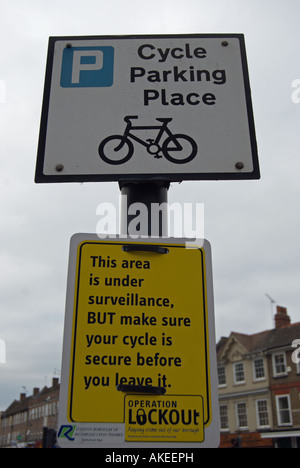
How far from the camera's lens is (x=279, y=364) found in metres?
30.8

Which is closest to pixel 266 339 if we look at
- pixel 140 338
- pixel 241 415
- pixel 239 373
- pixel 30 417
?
pixel 239 373

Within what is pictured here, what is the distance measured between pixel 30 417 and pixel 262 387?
52.4m

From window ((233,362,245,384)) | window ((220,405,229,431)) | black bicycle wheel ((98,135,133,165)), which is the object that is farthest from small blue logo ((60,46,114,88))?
window ((220,405,229,431))

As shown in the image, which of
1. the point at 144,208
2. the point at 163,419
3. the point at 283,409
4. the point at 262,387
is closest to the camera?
the point at 163,419

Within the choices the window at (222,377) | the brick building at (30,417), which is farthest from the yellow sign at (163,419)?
the brick building at (30,417)

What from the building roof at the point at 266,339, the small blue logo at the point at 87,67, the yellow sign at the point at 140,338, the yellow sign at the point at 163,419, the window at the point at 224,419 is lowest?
the yellow sign at the point at 163,419

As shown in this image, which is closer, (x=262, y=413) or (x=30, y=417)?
(x=262, y=413)

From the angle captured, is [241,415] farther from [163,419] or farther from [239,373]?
[163,419]

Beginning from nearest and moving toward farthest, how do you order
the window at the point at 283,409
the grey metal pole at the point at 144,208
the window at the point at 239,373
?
the grey metal pole at the point at 144,208 < the window at the point at 283,409 < the window at the point at 239,373

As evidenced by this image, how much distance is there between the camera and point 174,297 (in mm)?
1491

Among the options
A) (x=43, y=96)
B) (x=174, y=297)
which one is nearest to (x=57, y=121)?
(x=43, y=96)

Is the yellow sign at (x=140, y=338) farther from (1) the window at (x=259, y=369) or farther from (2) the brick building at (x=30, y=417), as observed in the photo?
(2) the brick building at (x=30, y=417)

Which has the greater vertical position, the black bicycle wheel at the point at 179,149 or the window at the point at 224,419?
the window at the point at 224,419

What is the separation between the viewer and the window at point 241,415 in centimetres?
3253
